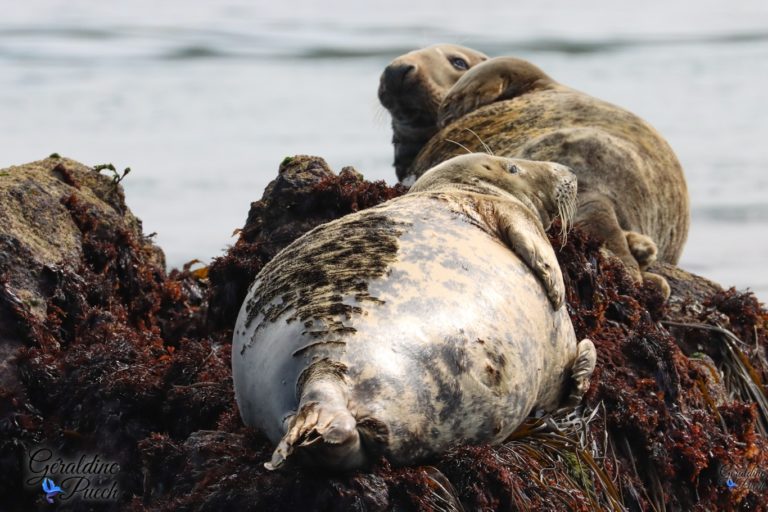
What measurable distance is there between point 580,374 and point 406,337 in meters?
0.99

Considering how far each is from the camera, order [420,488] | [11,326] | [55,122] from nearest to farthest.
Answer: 1. [420,488]
2. [11,326]
3. [55,122]

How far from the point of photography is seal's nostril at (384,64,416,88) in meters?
8.40

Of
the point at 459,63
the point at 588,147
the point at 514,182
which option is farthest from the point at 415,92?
the point at 514,182

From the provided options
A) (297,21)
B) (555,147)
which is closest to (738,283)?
(555,147)

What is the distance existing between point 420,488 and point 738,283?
6.95 m

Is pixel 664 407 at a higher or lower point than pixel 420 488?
lower

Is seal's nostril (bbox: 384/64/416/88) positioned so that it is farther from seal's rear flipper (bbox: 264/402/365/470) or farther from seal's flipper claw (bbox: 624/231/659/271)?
seal's rear flipper (bbox: 264/402/365/470)

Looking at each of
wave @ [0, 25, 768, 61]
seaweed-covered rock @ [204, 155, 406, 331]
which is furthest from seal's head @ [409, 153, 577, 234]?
wave @ [0, 25, 768, 61]

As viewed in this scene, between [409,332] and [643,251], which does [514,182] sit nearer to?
[643,251]

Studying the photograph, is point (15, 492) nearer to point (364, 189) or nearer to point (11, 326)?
point (11, 326)

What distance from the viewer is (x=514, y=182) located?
17.0 feet

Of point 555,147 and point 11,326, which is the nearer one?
point 11,326

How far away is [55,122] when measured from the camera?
13.5m

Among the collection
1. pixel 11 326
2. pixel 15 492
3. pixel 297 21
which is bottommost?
pixel 297 21
